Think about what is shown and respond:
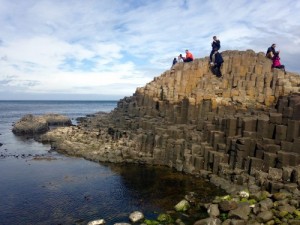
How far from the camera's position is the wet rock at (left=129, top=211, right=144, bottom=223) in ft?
45.4

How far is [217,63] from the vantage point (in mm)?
27109

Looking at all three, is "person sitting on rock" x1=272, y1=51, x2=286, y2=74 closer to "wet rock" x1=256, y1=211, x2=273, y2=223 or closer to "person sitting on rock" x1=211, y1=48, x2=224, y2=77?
"person sitting on rock" x1=211, y1=48, x2=224, y2=77

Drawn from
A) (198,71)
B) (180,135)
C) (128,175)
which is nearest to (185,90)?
Result: (198,71)

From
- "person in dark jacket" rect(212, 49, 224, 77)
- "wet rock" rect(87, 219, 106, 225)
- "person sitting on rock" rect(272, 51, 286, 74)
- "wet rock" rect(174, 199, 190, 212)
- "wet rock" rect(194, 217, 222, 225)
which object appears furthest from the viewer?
"person in dark jacket" rect(212, 49, 224, 77)

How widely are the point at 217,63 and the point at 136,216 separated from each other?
1667 cm

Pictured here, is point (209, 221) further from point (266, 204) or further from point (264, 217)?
point (266, 204)

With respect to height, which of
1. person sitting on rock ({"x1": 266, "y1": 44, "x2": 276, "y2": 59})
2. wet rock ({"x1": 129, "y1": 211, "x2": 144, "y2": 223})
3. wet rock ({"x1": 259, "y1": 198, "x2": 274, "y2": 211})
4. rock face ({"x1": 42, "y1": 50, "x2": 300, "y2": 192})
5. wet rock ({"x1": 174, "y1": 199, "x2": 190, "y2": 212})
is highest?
person sitting on rock ({"x1": 266, "y1": 44, "x2": 276, "y2": 59})

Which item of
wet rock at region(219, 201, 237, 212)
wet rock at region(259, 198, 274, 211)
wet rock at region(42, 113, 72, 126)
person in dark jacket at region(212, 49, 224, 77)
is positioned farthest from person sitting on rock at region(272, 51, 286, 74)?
wet rock at region(42, 113, 72, 126)

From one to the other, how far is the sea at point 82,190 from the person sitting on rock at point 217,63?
33.1 ft

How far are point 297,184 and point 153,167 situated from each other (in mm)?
9281

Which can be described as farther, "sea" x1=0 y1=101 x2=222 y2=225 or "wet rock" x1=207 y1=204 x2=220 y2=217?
"sea" x1=0 y1=101 x2=222 y2=225

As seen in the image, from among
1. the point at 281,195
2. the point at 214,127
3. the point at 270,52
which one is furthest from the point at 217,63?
the point at 281,195

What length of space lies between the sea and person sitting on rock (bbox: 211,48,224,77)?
398 inches

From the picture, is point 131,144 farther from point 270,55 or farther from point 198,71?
point 270,55
